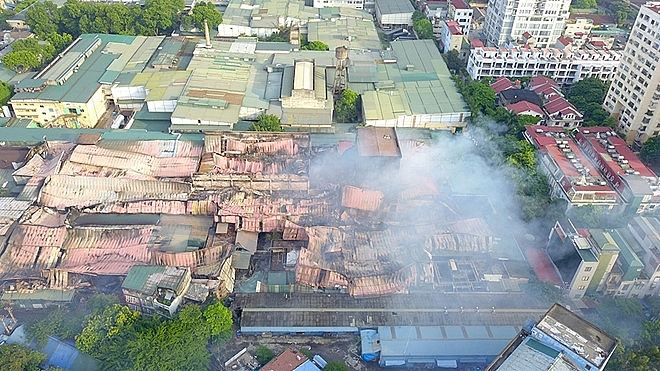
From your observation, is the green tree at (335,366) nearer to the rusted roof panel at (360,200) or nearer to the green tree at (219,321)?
the green tree at (219,321)

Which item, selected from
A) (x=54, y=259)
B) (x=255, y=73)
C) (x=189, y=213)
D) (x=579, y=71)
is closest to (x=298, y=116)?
(x=255, y=73)

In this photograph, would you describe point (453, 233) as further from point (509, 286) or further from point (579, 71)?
point (579, 71)

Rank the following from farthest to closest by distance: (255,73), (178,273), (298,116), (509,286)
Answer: (255,73), (298,116), (509,286), (178,273)

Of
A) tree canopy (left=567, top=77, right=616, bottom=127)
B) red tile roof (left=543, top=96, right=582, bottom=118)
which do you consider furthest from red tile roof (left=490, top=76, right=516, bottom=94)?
tree canopy (left=567, top=77, right=616, bottom=127)

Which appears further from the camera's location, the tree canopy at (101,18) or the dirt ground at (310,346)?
the tree canopy at (101,18)

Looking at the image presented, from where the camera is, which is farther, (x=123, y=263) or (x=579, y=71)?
(x=579, y=71)

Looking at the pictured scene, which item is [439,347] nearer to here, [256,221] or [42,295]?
[256,221]

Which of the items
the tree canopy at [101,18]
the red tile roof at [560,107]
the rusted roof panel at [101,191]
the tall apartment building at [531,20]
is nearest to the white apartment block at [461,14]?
the tall apartment building at [531,20]
